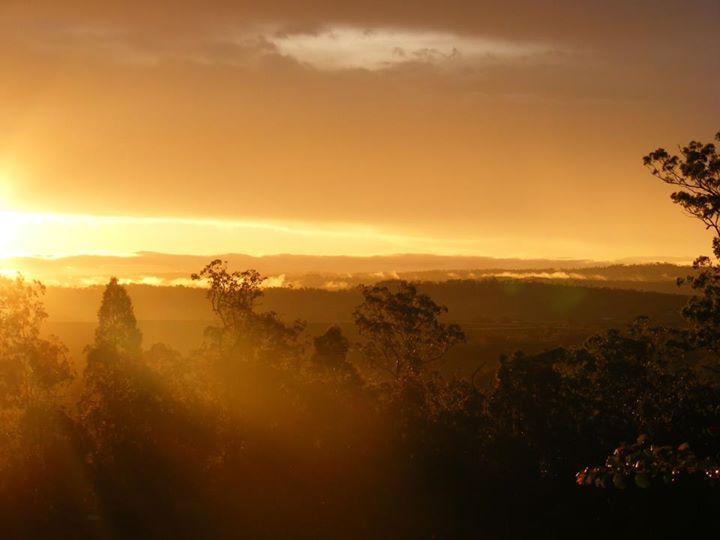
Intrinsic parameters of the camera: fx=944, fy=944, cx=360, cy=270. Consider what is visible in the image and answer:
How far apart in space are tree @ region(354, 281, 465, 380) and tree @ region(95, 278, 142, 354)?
1447 inches

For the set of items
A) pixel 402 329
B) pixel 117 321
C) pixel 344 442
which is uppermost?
pixel 402 329

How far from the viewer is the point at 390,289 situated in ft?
339

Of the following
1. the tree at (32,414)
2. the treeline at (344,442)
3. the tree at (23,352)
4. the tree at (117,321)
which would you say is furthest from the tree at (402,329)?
the tree at (23,352)

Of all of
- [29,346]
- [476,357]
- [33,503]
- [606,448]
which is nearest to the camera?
[33,503]

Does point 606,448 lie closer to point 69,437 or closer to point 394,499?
point 394,499

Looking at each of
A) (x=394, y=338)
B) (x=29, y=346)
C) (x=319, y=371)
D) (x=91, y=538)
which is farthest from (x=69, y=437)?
(x=394, y=338)

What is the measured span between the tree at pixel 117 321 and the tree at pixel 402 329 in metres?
36.8

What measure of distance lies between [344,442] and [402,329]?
160 ft

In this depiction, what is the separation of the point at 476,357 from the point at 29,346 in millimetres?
138321

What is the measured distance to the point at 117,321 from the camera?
421ft

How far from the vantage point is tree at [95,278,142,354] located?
123750 mm

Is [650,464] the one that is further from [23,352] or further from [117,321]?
[117,321]

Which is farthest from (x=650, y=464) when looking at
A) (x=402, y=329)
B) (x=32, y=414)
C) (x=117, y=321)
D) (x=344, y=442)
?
(x=117, y=321)

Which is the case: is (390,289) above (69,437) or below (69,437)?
above
